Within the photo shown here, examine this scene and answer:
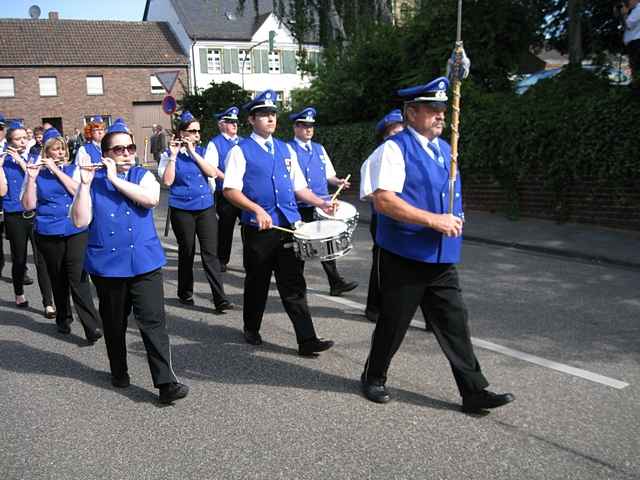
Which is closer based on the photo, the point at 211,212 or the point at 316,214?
the point at 316,214

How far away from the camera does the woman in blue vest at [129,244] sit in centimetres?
445

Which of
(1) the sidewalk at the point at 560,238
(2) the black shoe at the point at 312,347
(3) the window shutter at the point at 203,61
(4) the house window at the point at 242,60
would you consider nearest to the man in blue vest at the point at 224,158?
(2) the black shoe at the point at 312,347

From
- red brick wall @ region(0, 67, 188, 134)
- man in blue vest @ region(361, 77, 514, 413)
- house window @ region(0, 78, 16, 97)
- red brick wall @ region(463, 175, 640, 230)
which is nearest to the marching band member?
man in blue vest @ region(361, 77, 514, 413)

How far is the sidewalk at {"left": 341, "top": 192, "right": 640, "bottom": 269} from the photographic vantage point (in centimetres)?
902

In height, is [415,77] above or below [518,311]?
above

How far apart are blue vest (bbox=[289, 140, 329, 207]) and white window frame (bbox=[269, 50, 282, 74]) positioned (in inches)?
1791

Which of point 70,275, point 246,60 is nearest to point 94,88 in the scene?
point 246,60

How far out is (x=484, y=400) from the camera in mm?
4047

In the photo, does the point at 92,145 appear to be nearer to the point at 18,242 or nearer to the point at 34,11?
the point at 18,242

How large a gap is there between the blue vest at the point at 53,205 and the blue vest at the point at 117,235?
1.68m

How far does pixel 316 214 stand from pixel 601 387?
2898mm

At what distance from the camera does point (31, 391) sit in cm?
482

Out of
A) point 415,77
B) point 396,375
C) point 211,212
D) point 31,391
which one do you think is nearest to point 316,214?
point 211,212

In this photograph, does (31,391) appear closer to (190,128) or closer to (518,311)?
(190,128)
